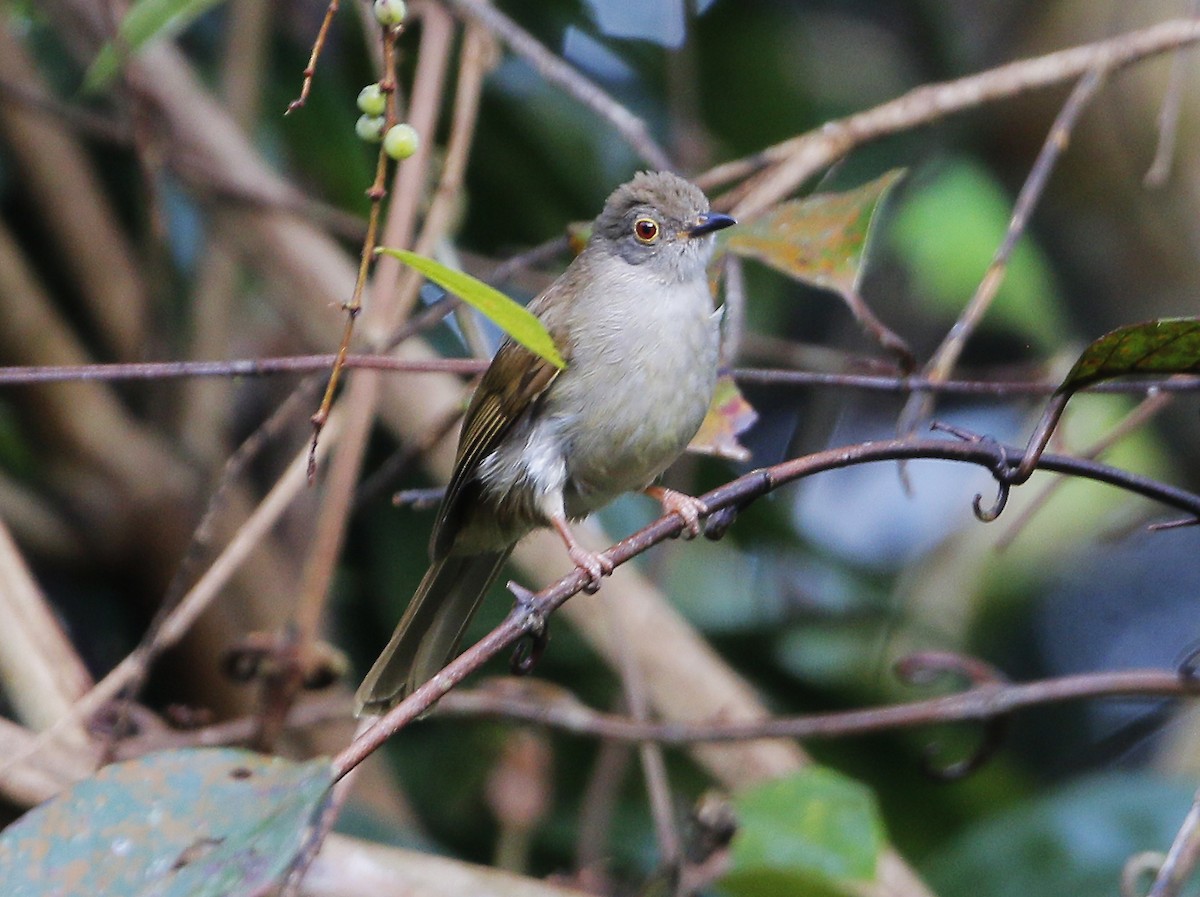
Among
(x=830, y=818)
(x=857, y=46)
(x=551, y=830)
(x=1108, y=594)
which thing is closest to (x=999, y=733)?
(x=830, y=818)

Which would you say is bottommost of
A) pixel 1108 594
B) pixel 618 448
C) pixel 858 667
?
pixel 618 448

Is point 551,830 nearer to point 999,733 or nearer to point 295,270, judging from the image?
point 999,733

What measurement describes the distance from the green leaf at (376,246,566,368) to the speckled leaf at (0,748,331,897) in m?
0.57

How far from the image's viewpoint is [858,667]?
15.4 ft

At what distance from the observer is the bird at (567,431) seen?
291cm

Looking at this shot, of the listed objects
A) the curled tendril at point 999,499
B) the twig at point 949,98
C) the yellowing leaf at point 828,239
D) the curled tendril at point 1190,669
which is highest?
the twig at point 949,98

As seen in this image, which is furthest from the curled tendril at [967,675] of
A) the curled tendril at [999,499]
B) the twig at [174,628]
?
the twig at [174,628]

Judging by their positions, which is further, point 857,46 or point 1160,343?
point 857,46

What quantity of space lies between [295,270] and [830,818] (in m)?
2.38

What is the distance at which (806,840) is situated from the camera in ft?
9.61

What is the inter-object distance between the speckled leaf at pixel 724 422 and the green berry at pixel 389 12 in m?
1.08

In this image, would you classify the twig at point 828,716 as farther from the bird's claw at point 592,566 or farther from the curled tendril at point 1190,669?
the bird's claw at point 592,566

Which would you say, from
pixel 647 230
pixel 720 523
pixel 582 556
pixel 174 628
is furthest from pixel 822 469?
pixel 647 230

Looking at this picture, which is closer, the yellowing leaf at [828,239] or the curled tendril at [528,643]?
the curled tendril at [528,643]
